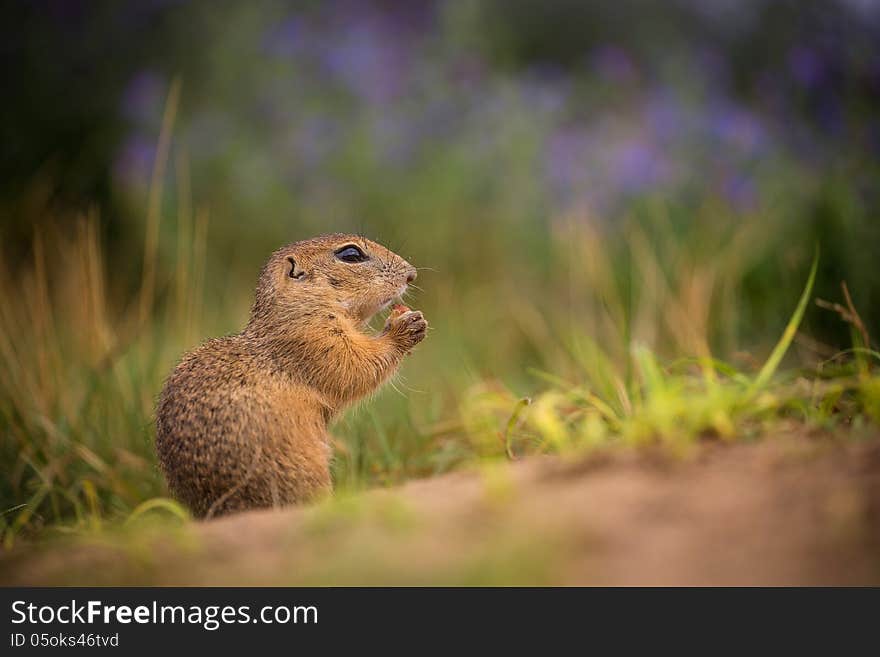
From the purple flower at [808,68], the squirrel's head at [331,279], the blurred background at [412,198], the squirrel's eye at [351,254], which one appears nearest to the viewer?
the squirrel's head at [331,279]

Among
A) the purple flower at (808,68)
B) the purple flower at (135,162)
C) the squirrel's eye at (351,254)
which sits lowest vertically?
the squirrel's eye at (351,254)

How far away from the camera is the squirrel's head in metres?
3.55

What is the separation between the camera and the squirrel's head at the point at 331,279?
355 cm

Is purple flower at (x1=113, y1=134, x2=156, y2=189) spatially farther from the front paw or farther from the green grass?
the front paw

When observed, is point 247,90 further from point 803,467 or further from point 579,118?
point 803,467

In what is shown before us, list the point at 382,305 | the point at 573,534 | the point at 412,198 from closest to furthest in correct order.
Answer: the point at 573,534
the point at 382,305
the point at 412,198

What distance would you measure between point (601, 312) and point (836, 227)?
169 cm

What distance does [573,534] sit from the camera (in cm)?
181

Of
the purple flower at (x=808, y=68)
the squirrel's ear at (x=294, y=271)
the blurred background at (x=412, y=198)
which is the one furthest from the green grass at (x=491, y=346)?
the purple flower at (x=808, y=68)

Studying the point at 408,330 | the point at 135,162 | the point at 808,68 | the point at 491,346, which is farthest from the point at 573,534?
the point at 135,162

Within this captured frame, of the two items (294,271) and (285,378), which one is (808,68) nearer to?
(294,271)

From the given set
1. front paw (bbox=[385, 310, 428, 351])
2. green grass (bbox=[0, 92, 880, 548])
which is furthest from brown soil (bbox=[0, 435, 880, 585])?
front paw (bbox=[385, 310, 428, 351])

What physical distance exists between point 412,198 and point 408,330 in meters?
4.09

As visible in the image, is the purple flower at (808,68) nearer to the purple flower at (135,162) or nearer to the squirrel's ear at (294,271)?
the squirrel's ear at (294,271)
